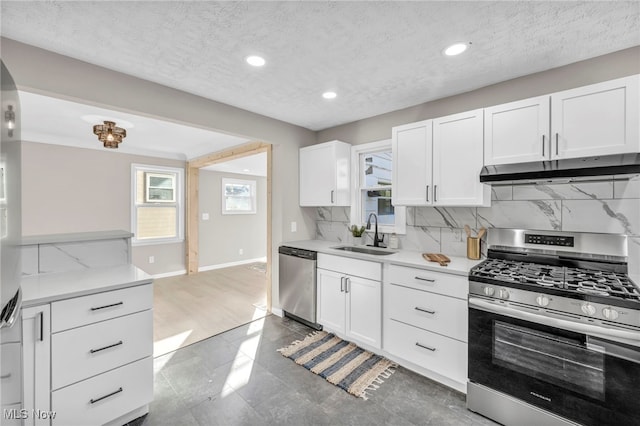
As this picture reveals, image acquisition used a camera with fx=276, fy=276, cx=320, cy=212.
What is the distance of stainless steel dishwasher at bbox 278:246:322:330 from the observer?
124 inches

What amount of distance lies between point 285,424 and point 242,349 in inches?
42.6

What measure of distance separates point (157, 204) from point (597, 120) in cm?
617

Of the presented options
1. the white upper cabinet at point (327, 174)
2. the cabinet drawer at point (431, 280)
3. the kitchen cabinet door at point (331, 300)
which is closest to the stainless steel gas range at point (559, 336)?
the cabinet drawer at point (431, 280)

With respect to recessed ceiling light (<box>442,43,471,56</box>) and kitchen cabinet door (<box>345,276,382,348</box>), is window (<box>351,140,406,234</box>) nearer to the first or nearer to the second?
kitchen cabinet door (<box>345,276,382,348</box>)

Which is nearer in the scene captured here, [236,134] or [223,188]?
[236,134]

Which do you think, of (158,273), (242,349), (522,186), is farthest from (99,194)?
(522,186)

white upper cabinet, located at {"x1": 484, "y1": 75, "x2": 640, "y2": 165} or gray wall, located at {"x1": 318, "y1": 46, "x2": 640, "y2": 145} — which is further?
gray wall, located at {"x1": 318, "y1": 46, "x2": 640, "y2": 145}

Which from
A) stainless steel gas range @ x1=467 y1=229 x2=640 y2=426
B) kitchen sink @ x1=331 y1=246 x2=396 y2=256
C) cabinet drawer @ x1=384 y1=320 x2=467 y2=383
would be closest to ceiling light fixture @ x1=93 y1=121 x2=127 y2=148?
kitchen sink @ x1=331 y1=246 x2=396 y2=256

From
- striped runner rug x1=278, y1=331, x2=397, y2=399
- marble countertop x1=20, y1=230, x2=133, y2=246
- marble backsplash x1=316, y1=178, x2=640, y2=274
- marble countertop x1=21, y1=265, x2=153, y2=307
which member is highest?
marble backsplash x1=316, y1=178, x2=640, y2=274

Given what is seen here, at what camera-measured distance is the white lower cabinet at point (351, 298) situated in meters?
2.59

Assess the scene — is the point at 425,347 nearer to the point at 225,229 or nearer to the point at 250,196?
the point at 225,229

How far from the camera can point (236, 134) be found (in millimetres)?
3086

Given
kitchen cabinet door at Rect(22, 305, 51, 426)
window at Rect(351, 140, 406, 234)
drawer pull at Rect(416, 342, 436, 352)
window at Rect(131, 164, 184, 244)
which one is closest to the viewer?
kitchen cabinet door at Rect(22, 305, 51, 426)

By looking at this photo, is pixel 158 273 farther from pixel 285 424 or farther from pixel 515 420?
pixel 515 420
